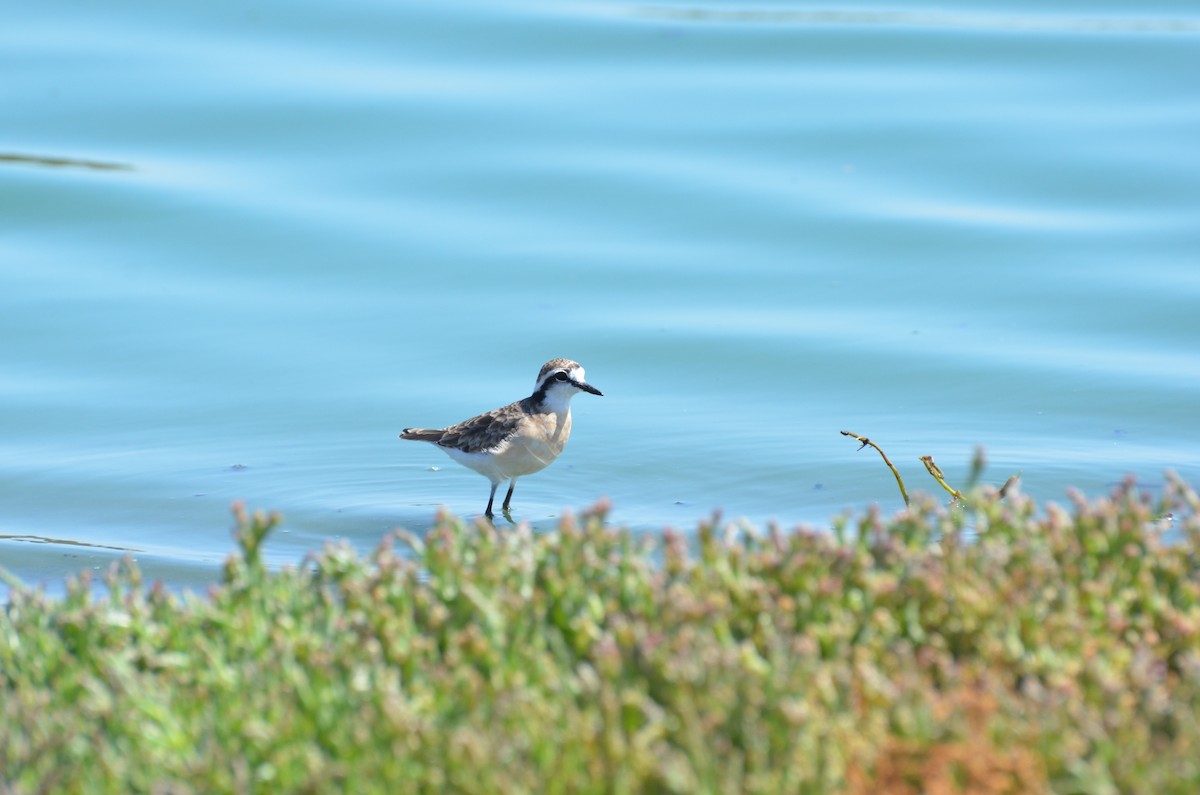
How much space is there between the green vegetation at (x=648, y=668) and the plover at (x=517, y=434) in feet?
15.4

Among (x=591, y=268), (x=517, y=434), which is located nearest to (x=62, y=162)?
(x=591, y=268)

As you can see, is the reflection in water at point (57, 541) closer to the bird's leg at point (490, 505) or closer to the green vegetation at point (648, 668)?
the bird's leg at point (490, 505)

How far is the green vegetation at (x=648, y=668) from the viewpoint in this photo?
13.3ft

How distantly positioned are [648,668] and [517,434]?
5.82 m

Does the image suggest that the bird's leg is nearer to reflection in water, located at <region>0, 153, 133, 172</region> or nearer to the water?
the water

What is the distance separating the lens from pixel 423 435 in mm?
10680

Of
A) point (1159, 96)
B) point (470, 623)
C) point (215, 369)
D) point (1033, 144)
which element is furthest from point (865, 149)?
point (470, 623)

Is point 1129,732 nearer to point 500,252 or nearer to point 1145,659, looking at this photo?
point 1145,659

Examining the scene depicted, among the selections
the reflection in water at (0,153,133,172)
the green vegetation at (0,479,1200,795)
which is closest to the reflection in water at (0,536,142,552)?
the green vegetation at (0,479,1200,795)

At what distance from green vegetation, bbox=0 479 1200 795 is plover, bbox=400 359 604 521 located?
468 cm

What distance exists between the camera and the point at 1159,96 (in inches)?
647

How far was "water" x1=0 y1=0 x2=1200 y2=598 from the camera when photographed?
1077 cm

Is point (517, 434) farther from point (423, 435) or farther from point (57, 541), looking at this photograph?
point (57, 541)

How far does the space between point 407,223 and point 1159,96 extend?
24.6 feet
